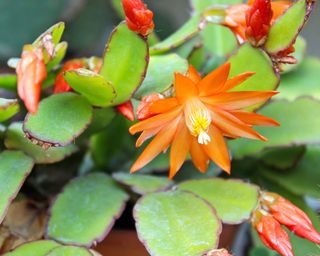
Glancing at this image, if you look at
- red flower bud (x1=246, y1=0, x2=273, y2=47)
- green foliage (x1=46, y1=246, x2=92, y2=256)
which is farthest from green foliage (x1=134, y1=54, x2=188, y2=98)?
green foliage (x1=46, y1=246, x2=92, y2=256)

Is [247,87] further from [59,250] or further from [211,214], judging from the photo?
[59,250]

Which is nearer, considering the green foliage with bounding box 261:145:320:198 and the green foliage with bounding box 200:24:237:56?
the green foliage with bounding box 261:145:320:198

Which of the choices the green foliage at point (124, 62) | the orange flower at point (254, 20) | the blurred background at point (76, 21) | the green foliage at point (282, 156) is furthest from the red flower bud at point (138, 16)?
the blurred background at point (76, 21)

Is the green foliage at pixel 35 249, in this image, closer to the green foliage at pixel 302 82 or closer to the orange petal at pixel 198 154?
the orange petal at pixel 198 154

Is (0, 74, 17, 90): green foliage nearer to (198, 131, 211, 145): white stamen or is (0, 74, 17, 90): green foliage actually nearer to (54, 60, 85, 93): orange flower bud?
(54, 60, 85, 93): orange flower bud

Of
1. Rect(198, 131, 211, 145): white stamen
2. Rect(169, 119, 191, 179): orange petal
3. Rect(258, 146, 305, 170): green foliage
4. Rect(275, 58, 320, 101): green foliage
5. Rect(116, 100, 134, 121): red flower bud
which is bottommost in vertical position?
Rect(258, 146, 305, 170): green foliage

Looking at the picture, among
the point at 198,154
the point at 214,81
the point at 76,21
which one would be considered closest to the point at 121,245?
the point at 198,154
